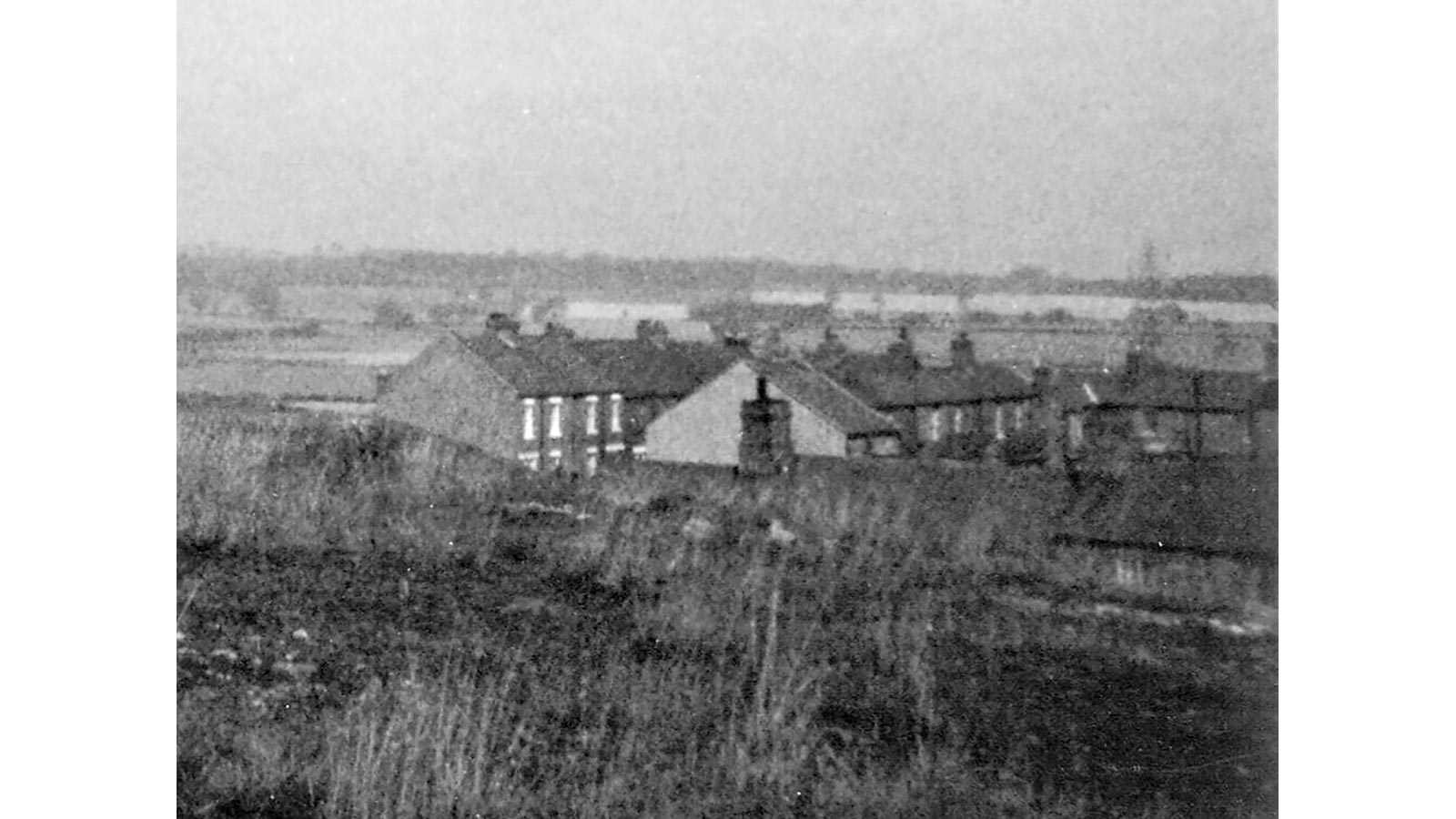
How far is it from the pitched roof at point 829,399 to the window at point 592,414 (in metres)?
0.49

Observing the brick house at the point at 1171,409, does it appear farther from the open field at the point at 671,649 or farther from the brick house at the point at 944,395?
the open field at the point at 671,649

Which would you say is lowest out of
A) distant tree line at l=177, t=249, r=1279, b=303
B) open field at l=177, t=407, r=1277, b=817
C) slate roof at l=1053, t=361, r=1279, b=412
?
open field at l=177, t=407, r=1277, b=817

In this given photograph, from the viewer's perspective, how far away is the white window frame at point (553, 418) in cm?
559

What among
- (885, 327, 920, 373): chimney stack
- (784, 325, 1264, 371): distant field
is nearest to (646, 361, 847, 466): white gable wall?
(784, 325, 1264, 371): distant field

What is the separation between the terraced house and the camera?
5.50 meters

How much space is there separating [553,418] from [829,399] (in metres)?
0.77

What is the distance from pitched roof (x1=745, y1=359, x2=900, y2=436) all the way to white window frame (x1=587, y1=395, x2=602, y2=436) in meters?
0.49

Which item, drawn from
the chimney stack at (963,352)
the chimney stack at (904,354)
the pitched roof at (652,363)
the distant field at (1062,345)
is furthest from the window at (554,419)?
the chimney stack at (963,352)

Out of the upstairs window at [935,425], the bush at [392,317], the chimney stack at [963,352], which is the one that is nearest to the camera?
the chimney stack at [963,352]

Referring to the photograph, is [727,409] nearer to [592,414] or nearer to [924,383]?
[592,414]

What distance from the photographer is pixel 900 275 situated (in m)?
5.26

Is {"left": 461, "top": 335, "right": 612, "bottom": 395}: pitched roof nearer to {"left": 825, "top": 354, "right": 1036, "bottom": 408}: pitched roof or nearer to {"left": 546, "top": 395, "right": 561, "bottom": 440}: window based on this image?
{"left": 546, "top": 395, "right": 561, "bottom": 440}: window
